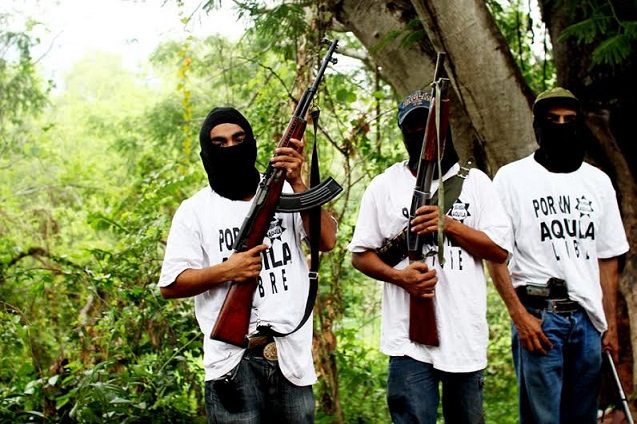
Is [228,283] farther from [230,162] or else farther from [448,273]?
[448,273]

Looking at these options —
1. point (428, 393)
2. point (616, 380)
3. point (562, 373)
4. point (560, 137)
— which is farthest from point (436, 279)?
point (616, 380)

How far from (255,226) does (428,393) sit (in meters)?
1.12

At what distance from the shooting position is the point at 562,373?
3.88m

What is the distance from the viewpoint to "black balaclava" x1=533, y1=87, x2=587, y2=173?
3939 millimetres

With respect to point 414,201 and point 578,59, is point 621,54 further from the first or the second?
point 414,201

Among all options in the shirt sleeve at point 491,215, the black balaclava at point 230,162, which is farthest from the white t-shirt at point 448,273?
A: the black balaclava at point 230,162

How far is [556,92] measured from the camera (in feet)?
13.0

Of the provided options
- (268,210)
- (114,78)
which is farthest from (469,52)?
(114,78)

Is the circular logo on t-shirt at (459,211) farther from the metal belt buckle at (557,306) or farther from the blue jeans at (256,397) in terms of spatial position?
the blue jeans at (256,397)

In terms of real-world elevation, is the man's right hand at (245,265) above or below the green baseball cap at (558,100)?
below

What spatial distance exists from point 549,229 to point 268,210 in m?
1.53

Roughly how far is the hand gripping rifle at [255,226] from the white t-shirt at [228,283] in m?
0.08

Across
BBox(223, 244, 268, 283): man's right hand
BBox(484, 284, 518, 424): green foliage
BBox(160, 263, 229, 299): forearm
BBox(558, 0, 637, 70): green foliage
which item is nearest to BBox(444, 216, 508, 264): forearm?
BBox(223, 244, 268, 283): man's right hand

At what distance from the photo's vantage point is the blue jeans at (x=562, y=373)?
12.4 ft
